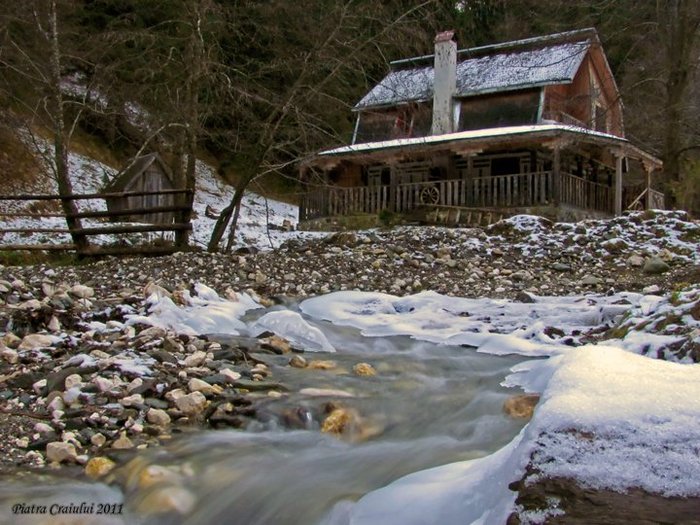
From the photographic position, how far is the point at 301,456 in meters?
4.00

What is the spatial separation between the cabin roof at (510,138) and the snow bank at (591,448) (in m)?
15.2

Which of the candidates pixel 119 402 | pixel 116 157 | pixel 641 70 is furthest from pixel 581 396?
pixel 116 157

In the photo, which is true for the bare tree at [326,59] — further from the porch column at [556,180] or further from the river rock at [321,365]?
the porch column at [556,180]

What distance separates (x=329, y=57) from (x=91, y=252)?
19.8ft

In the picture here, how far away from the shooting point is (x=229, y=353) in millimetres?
5738

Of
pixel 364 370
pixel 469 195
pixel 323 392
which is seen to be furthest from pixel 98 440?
pixel 469 195

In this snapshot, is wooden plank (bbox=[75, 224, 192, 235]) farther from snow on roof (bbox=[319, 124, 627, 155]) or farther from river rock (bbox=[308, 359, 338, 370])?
snow on roof (bbox=[319, 124, 627, 155])

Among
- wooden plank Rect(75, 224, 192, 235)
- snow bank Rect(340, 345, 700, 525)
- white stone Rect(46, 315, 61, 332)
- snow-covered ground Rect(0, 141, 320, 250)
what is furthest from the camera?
snow-covered ground Rect(0, 141, 320, 250)

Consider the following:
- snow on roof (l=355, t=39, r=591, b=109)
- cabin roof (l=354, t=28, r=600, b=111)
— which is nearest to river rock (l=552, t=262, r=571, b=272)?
cabin roof (l=354, t=28, r=600, b=111)

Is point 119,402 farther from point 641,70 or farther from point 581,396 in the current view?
point 641,70

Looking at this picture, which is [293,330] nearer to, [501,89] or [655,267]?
[655,267]

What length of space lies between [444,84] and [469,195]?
A: 5.79 m

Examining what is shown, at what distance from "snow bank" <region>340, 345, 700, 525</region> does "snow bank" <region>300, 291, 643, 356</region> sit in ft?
11.5

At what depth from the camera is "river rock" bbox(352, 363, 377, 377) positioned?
5660 mm
